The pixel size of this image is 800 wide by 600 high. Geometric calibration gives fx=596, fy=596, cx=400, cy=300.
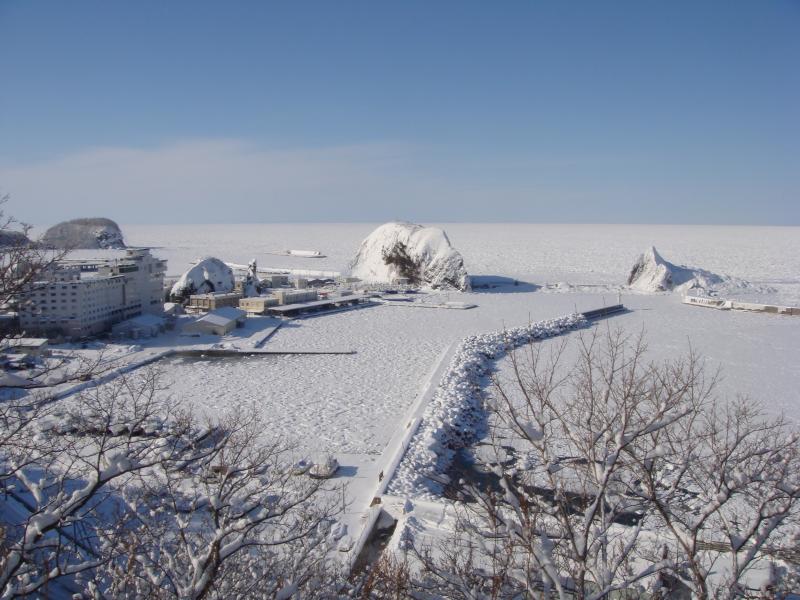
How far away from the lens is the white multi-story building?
18.5 meters

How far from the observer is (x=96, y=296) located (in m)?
19.5

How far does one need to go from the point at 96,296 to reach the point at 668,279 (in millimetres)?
30183

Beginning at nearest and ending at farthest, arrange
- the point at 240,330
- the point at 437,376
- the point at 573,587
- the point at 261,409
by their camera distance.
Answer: the point at 573,587
the point at 261,409
the point at 437,376
the point at 240,330

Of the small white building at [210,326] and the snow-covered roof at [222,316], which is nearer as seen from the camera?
the small white building at [210,326]

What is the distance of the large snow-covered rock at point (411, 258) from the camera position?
34562 mm

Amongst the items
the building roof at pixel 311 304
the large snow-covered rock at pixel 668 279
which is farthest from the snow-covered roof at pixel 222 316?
the large snow-covered rock at pixel 668 279

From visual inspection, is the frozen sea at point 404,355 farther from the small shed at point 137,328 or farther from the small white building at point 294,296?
the small shed at point 137,328

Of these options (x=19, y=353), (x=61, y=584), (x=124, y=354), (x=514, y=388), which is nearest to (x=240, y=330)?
(x=124, y=354)

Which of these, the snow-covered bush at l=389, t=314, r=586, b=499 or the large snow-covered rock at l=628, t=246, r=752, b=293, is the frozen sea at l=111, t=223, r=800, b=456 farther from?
the large snow-covered rock at l=628, t=246, r=752, b=293

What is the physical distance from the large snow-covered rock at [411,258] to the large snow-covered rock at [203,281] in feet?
34.8

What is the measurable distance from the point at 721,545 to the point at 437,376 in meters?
8.99

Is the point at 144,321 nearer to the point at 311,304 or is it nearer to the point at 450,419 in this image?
the point at 311,304

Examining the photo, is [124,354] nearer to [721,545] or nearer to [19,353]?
[19,353]

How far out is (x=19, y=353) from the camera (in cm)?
1588
